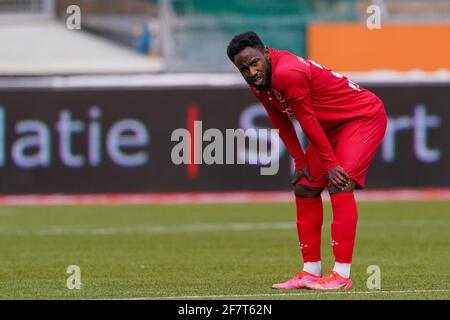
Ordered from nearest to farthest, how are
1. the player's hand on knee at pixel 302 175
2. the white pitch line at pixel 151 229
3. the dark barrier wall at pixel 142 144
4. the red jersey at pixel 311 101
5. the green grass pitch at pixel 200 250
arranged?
the red jersey at pixel 311 101
the green grass pitch at pixel 200 250
the player's hand on knee at pixel 302 175
the white pitch line at pixel 151 229
the dark barrier wall at pixel 142 144

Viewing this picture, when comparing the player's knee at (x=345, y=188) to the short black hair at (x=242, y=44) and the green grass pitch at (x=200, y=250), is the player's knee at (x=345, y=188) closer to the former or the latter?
the green grass pitch at (x=200, y=250)

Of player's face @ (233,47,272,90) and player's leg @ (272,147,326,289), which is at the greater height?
player's face @ (233,47,272,90)

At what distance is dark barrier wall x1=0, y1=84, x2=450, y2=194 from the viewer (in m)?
21.1

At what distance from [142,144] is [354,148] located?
1208 centimetres

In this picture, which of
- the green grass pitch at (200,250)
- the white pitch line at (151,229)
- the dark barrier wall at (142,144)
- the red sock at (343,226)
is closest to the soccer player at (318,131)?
the red sock at (343,226)

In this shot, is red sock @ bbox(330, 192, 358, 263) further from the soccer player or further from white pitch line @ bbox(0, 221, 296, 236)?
white pitch line @ bbox(0, 221, 296, 236)

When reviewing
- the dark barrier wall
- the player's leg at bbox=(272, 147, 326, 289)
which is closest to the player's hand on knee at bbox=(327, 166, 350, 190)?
the player's leg at bbox=(272, 147, 326, 289)

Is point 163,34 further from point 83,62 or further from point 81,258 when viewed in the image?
point 81,258

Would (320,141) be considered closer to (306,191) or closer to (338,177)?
(338,177)

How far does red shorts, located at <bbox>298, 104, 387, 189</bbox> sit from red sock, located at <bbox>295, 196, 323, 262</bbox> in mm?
145

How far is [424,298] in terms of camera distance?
28.0 feet

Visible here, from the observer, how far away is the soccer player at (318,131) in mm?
8961

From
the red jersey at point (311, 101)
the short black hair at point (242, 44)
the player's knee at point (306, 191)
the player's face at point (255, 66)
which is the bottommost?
the player's knee at point (306, 191)

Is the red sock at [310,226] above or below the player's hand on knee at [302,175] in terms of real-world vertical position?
below
